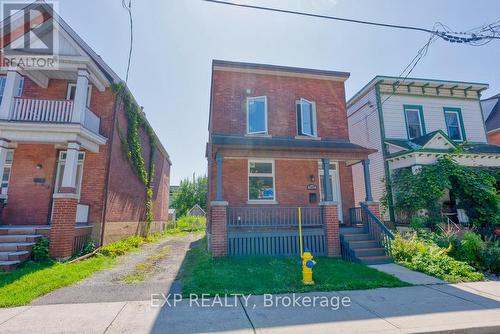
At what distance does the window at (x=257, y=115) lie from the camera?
10.6m

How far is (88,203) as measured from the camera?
9617 mm

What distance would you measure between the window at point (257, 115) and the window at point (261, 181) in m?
1.46

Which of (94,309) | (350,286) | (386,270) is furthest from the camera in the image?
(386,270)

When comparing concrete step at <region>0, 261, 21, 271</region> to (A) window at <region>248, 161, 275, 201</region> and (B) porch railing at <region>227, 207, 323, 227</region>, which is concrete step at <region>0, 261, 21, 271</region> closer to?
(B) porch railing at <region>227, 207, 323, 227</region>

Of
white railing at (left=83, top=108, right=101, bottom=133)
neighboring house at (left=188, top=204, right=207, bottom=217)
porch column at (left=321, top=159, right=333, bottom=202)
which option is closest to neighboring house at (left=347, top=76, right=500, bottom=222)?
porch column at (left=321, top=159, right=333, bottom=202)

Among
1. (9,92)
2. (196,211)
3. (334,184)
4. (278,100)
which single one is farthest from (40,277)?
(196,211)

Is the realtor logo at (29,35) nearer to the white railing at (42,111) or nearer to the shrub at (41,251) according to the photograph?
the white railing at (42,111)

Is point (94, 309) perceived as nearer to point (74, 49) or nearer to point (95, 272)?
point (95, 272)

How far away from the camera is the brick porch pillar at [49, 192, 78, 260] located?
296 inches

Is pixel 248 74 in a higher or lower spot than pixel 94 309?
higher

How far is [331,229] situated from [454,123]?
1100 cm

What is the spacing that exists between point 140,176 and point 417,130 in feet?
50.0

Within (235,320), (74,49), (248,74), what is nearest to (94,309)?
(235,320)

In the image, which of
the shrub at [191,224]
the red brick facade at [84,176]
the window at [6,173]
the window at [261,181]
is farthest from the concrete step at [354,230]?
the shrub at [191,224]
